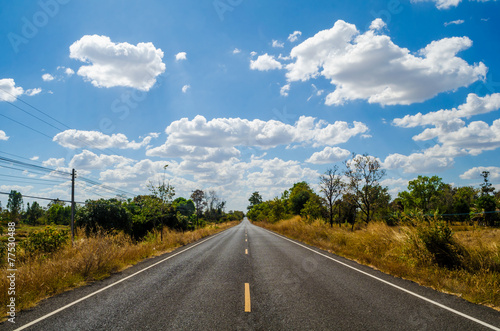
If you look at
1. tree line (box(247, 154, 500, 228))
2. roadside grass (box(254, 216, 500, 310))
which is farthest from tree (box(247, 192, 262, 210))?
roadside grass (box(254, 216, 500, 310))

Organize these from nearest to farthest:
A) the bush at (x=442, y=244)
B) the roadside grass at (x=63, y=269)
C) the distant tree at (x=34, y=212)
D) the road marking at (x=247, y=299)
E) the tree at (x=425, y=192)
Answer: the road marking at (x=247, y=299), the roadside grass at (x=63, y=269), the bush at (x=442, y=244), the tree at (x=425, y=192), the distant tree at (x=34, y=212)

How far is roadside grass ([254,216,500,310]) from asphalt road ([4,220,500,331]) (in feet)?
2.18

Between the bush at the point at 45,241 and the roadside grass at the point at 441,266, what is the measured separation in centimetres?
1409

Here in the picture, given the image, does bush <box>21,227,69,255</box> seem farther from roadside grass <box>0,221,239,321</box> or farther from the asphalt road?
the asphalt road

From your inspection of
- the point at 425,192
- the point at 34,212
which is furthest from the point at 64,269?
the point at 34,212

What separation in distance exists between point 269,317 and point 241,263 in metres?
7.07

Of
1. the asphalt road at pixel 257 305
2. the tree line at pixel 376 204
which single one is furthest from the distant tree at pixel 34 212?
the asphalt road at pixel 257 305

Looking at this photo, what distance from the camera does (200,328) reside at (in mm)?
4895

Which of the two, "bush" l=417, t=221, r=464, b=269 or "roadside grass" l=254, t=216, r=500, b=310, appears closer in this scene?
"roadside grass" l=254, t=216, r=500, b=310

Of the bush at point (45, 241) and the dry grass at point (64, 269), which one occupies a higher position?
the bush at point (45, 241)

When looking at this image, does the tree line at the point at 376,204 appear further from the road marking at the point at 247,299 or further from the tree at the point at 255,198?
the tree at the point at 255,198

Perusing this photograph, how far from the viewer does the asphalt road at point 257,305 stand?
5.14 metres

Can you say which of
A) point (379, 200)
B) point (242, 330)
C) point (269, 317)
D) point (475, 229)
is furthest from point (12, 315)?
point (379, 200)

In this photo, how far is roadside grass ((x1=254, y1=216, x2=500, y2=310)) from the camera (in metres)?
7.57
